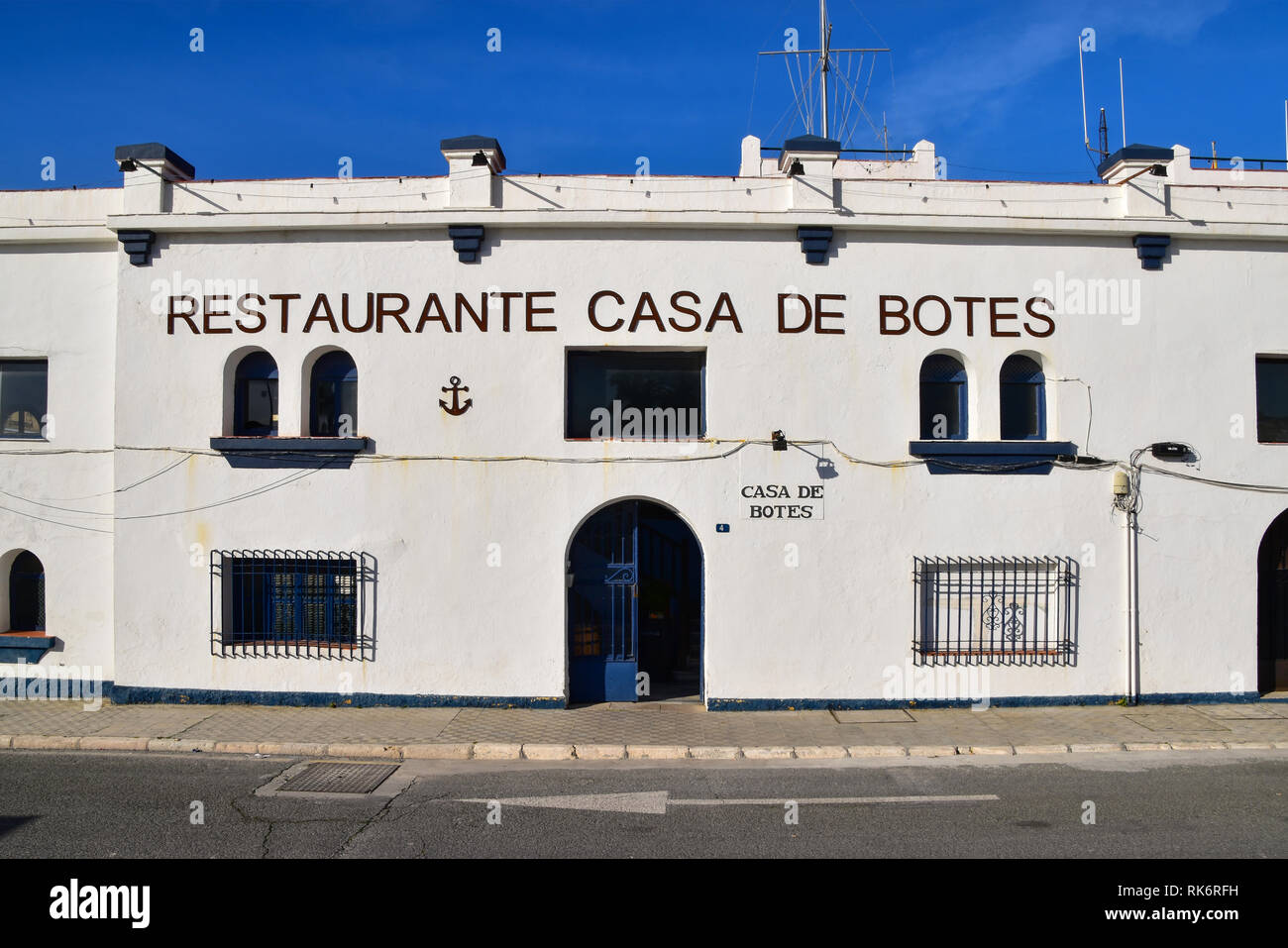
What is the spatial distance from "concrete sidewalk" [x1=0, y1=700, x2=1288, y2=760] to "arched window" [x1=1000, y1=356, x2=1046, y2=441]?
3.56 m

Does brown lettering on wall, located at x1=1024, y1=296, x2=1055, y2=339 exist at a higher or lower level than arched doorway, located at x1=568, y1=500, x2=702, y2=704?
higher

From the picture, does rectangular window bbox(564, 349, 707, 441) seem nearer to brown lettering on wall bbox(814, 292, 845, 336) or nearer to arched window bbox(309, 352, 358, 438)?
brown lettering on wall bbox(814, 292, 845, 336)

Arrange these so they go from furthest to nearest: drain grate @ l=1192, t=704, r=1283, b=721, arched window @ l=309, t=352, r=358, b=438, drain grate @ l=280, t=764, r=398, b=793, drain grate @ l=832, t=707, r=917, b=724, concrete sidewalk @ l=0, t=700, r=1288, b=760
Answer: arched window @ l=309, t=352, r=358, b=438, drain grate @ l=1192, t=704, r=1283, b=721, drain grate @ l=832, t=707, r=917, b=724, concrete sidewalk @ l=0, t=700, r=1288, b=760, drain grate @ l=280, t=764, r=398, b=793

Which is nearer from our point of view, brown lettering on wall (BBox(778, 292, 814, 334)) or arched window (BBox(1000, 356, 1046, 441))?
brown lettering on wall (BBox(778, 292, 814, 334))

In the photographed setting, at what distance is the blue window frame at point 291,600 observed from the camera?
11.1m

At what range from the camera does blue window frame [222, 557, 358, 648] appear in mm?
11125

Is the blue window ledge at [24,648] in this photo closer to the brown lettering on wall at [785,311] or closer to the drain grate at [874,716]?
the drain grate at [874,716]

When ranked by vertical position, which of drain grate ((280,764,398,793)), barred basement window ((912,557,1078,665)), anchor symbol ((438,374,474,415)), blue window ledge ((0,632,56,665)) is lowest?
drain grate ((280,764,398,793))

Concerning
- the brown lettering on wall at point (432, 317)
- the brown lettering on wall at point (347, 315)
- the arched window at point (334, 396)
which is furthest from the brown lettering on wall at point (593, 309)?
the arched window at point (334, 396)

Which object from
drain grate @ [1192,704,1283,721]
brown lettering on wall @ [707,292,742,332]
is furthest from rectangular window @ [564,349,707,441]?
drain grate @ [1192,704,1283,721]

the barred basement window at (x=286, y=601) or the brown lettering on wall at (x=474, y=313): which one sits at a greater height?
the brown lettering on wall at (x=474, y=313)

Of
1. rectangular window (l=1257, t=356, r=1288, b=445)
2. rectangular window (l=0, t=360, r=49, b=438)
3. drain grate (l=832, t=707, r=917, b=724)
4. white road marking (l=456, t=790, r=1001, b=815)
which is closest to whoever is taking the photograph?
white road marking (l=456, t=790, r=1001, b=815)

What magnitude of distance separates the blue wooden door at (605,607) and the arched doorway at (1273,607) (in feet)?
27.5

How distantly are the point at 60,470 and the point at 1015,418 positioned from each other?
12690 millimetres
